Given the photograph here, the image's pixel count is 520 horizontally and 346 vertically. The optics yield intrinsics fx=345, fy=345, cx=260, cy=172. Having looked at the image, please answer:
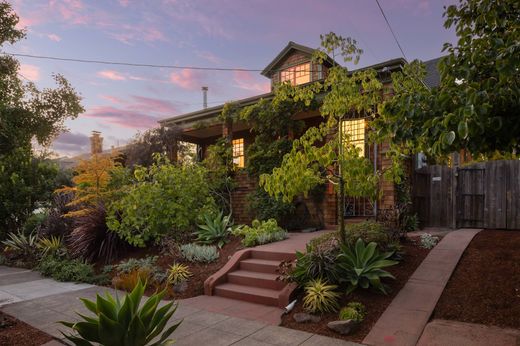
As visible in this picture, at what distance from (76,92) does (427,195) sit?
55.4ft

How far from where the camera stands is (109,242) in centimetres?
814

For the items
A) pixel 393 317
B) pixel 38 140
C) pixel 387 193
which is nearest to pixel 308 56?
pixel 387 193

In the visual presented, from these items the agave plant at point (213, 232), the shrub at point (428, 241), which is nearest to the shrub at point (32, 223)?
the agave plant at point (213, 232)

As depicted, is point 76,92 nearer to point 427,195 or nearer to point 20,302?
point 20,302

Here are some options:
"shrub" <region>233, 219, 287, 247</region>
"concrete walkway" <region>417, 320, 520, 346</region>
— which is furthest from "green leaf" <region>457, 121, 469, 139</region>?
"shrub" <region>233, 219, 287, 247</region>

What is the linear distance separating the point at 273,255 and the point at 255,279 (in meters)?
0.73

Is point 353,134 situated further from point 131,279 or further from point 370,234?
point 131,279

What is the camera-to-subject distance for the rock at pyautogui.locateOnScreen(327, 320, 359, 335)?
3.94 m

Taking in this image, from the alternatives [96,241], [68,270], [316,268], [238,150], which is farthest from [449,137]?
[238,150]

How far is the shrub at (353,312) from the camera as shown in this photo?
4145 millimetres

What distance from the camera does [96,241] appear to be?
8.23 m

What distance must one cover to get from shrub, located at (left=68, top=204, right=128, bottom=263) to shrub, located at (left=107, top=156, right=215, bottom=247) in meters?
0.40

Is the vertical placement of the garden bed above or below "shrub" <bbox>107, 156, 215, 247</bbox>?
below

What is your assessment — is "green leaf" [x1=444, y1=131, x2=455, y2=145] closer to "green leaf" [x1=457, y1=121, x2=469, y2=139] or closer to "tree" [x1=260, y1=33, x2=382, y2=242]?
"green leaf" [x1=457, y1=121, x2=469, y2=139]
